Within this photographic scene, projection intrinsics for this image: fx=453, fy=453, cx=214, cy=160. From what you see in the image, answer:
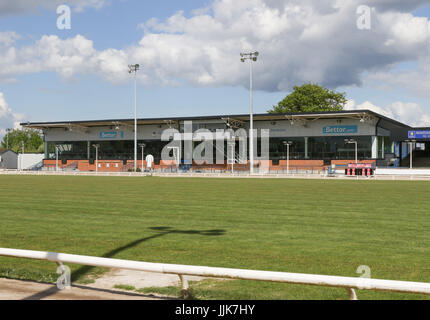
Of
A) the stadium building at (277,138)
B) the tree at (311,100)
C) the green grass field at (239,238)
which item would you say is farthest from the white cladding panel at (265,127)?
the green grass field at (239,238)

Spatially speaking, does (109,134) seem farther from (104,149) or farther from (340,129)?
(340,129)

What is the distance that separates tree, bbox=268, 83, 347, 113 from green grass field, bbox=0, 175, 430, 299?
7607 cm

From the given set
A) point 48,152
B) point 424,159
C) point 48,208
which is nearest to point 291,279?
point 48,208

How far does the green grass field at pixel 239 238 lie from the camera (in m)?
7.27

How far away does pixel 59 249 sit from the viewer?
936 cm

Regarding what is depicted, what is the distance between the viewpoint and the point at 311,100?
303 feet

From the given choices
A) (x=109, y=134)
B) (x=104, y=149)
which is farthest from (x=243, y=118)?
(x=104, y=149)

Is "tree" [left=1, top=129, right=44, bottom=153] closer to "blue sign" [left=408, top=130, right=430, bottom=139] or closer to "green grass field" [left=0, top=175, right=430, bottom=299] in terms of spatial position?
"blue sign" [left=408, top=130, right=430, bottom=139]

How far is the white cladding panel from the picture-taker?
64.6 metres

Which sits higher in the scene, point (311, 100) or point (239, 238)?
point (311, 100)

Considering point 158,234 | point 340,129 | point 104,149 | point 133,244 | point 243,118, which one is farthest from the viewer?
point 104,149

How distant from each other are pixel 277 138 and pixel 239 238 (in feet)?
195

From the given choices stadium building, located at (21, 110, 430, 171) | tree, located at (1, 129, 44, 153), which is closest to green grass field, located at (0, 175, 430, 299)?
stadium building, located at (21, 110, 430, 171)
